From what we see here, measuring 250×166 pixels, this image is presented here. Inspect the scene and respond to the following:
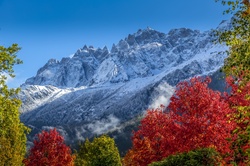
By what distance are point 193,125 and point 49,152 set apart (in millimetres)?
34639

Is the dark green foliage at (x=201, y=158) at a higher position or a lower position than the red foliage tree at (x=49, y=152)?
lower

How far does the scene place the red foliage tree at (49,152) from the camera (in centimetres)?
5844

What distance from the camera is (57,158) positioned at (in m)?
59.5

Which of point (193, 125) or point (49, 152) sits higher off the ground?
point (49, 152)

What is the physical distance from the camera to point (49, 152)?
59500 millimetres

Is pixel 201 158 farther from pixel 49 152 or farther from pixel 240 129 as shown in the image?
pixel 49 152

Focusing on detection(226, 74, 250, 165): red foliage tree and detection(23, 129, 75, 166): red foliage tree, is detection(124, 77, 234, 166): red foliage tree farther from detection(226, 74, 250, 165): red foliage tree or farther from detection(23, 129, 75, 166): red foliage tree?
detection(23, 129, 75, 166): red foliage tree

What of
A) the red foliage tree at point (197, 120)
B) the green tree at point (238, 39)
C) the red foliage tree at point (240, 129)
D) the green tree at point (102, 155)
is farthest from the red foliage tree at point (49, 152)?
the green tree at point (238, 39)

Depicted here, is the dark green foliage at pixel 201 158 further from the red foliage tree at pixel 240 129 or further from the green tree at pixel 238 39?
the green tree at pixel 238 39

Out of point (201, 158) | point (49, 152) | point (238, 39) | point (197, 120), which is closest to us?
point (238, 39)

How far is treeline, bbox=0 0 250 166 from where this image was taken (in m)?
17.3

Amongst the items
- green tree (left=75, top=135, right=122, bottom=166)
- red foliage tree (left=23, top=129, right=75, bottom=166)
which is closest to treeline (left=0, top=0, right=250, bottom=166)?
red foliage tree (left=23, top=129, right=75, bottom=166)

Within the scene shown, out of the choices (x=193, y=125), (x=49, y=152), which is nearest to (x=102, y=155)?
(x=49, y=152)

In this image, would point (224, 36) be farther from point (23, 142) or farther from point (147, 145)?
point (23, 142)
